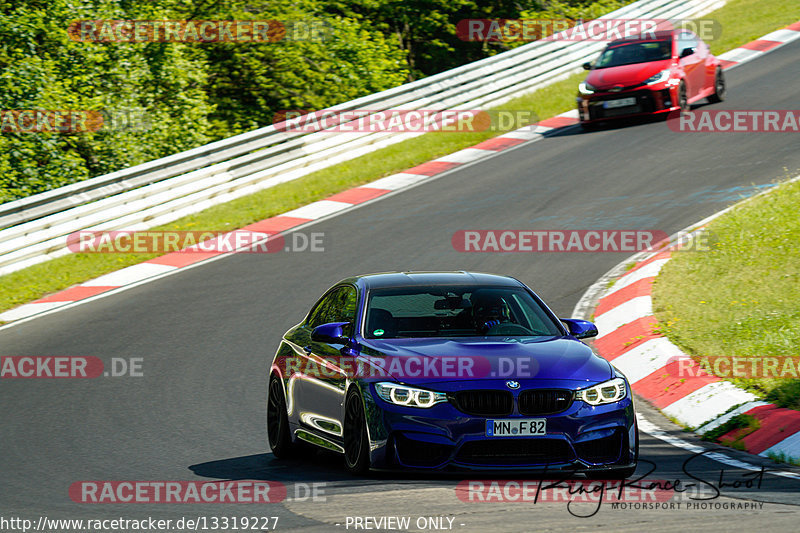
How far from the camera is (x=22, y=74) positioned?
72.6 ft

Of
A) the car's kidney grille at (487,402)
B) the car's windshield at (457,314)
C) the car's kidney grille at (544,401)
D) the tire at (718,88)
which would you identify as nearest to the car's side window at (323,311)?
the car's windshield at (457,314)

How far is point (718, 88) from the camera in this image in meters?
22.4

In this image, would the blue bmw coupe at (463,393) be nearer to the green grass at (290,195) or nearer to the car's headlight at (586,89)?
the green grass at (290,195)

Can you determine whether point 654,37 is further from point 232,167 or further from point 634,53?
point 232,167

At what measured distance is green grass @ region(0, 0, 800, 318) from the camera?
16.0 m

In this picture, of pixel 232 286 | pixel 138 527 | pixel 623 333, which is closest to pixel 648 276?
pixel 623 333

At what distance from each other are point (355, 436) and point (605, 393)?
1574mm

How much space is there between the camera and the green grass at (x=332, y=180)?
16.0 meters

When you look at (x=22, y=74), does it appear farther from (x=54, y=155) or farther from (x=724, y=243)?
(x=724, y=243)

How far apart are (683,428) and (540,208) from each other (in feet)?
28.5

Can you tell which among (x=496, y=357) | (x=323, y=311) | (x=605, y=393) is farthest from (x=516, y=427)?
(x=323, y=311)

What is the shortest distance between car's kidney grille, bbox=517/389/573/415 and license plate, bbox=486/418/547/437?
7cm

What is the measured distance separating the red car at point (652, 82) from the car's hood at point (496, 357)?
14646 millimetres

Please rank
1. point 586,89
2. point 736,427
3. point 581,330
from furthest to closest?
1. point 586,89
2. point 736,427
3. point 581,330
